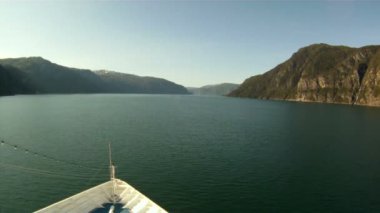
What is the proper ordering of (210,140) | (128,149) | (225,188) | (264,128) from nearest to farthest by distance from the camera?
(225,188), (128,149), (210,140), (264,128)

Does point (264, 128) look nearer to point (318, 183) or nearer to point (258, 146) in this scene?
point (258, 146)

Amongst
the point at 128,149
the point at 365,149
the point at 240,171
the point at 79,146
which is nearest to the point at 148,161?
the point at 128,149

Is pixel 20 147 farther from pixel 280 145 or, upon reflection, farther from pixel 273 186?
pixel 280 145

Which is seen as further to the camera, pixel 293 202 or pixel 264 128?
pixel 264 128

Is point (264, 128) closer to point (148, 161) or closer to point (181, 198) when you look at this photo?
point (148, 161)

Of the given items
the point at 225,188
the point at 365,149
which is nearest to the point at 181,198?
the point at 225,188

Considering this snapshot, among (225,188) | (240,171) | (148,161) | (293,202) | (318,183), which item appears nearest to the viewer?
(293,202)

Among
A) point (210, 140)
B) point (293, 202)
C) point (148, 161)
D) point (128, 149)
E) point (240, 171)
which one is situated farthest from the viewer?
point (210, 140)

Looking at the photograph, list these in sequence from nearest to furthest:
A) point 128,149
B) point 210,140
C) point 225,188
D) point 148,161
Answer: point 225,188, point 148,161, point 128,149, point 210,140

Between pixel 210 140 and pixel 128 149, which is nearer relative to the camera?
pixel 128 149
